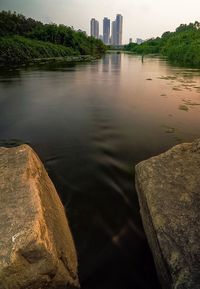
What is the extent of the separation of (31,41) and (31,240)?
5199 centimetres

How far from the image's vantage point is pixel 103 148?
630 cm

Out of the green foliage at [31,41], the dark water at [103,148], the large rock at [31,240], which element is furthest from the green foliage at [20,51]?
the large rock at [31,240]

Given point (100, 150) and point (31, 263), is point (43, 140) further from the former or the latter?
point (31, 263)

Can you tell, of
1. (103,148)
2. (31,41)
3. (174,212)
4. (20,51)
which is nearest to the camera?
(174,212)

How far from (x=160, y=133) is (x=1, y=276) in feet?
20.3

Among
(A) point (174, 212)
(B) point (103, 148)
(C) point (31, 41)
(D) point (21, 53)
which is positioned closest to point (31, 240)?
(A) point (174, 212)

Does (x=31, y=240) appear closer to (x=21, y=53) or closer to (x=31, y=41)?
(x=21, y=53)

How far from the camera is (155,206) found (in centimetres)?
294

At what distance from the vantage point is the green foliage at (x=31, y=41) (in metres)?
37.2

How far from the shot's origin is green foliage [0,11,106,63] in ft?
122

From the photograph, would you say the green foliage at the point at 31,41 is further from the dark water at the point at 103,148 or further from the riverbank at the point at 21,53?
the dark water at the point at 103,148

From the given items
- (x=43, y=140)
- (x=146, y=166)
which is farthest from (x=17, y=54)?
(x=146, y=166)

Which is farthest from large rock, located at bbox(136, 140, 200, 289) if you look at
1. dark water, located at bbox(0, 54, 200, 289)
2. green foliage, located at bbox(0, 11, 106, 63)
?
green foliage, located at bbox(0, 11, 106, 63)

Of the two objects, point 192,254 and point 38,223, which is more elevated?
point 38,223
